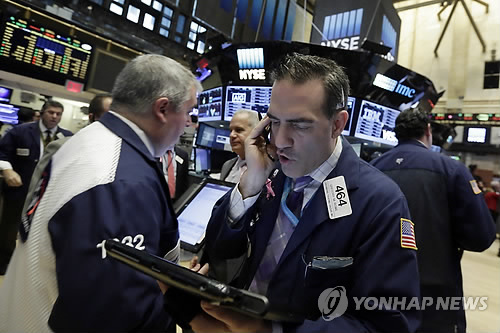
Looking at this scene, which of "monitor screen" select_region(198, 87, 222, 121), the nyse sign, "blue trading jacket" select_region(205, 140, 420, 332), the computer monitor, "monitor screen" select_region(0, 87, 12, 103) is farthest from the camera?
the computer monitor

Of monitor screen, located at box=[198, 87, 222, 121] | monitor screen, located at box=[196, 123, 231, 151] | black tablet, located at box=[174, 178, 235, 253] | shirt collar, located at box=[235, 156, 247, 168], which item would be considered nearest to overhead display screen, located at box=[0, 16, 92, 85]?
monitor screen, located at box=[198, 87, 222, 121]

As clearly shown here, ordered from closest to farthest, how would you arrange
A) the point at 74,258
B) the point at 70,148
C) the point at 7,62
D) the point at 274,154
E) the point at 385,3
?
the point at 74,258 → the point at 70,148 → the point at 274,154 → the point at 7,62 → the point at 385,3

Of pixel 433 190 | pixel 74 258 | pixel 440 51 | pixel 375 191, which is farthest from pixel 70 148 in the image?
pixel 440 51

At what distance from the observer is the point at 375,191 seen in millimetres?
890

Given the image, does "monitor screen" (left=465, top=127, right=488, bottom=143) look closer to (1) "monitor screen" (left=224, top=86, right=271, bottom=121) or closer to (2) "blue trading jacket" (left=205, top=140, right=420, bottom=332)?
(1) "monitor screen" (left=224, top=86, right=271, bottom=121)

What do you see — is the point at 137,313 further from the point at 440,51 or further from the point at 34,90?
the point at 440,51

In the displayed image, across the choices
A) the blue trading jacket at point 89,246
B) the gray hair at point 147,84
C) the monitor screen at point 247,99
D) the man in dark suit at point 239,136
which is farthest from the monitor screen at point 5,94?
the blue trading jacket at point 89,246

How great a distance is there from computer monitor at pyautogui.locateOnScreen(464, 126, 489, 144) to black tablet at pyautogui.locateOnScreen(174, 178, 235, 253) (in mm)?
12185

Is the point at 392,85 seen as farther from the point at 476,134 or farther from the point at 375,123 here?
the point at 476,134

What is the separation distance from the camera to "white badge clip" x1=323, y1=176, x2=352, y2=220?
0.89 meters

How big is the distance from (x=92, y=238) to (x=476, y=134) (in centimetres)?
1343

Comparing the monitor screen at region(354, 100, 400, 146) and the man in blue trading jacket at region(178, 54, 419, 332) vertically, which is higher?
the monitor screen at region(354, 100, 400, 146)

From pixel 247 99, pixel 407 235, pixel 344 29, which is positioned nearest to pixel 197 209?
pixel 407 235

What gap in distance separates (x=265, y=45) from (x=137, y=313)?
4.81m
